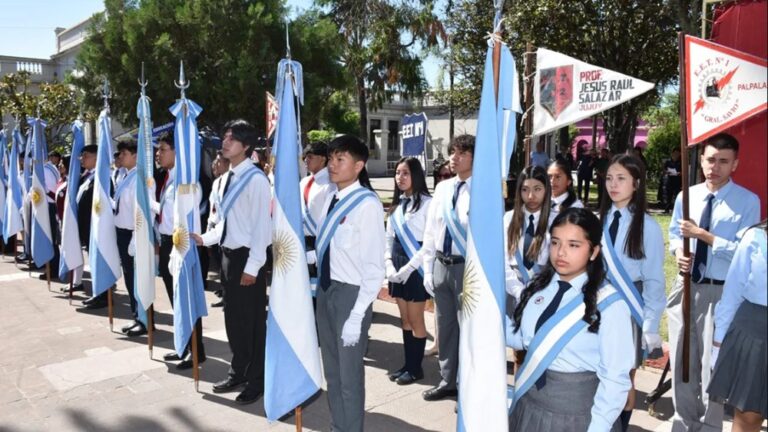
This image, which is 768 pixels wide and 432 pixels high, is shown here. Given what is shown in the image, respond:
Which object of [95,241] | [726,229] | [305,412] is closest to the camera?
[726,229]

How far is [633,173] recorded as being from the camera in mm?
3854

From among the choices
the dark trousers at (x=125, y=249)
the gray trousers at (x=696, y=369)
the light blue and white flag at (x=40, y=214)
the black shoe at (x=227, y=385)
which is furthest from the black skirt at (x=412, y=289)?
the light blue and white flag at (x=40, y=214)

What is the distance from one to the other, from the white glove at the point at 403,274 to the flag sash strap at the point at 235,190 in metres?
1.39

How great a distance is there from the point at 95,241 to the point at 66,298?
213 centimetres

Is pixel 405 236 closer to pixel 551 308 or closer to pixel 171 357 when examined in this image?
pixel 171 357

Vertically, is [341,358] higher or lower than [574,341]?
lower

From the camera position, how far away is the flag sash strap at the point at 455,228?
4625mm

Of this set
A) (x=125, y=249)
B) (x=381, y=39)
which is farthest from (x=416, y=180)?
(x=381, y=39)

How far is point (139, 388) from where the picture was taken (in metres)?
5.18

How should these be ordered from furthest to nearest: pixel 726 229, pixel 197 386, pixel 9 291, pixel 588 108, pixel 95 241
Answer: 1. pixel 9 291
2. pixel 95 241
3. pixel 197 386
4. pixel 588 108
5. pixel 726 229

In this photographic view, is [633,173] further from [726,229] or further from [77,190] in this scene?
[77,190]

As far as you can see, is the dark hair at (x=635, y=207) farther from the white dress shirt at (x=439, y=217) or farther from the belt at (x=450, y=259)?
the belt at (x=450, y=259)

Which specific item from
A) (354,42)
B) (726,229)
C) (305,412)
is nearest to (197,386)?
(305,412)

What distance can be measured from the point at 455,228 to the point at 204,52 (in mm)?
14996
